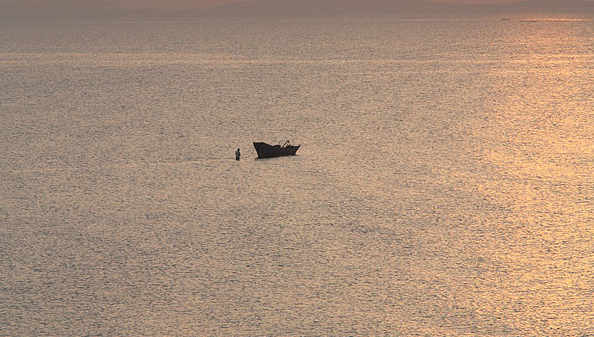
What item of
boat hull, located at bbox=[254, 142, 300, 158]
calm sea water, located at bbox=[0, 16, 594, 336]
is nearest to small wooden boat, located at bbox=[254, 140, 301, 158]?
boat hull, located at bbox=[254, 142, 300, 158]

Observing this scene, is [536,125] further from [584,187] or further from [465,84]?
[465,84]

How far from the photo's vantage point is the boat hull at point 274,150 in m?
24.3

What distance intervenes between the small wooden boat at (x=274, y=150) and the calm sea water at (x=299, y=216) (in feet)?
1.80

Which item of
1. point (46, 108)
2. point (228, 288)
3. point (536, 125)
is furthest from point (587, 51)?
point (228, 288)

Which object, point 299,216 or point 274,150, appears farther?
point 274,150

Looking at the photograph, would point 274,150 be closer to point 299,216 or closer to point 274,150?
point 274,150

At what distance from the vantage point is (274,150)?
2448 centimetres

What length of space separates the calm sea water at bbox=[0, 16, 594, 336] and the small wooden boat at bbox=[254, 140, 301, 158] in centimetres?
55

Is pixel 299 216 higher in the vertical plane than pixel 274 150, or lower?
lower

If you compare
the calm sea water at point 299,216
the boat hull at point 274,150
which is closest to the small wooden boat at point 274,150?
the boat hull at point 274,150

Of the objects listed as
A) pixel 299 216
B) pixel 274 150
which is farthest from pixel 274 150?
pixel 299 216

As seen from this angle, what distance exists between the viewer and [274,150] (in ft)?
80.3

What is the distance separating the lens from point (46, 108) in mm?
36938

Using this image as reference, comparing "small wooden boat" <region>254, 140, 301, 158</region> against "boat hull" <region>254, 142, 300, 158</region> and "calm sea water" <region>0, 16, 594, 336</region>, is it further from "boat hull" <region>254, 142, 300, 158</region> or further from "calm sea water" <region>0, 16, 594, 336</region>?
"calm sea water" <region>0, 16, 594, 336</region>
